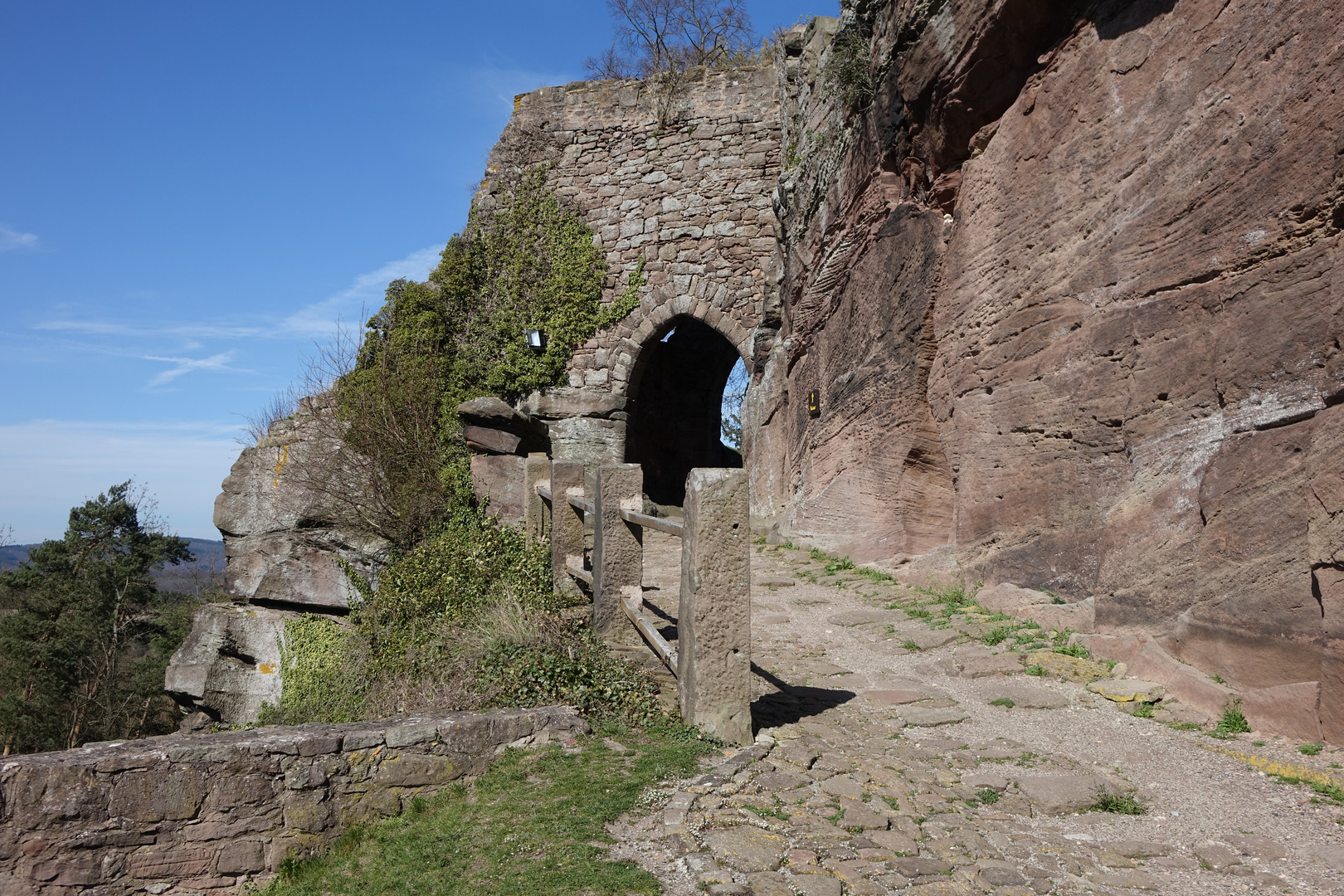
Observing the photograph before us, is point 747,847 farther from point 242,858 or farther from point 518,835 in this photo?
point 242,858

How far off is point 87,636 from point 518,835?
21.0 meters

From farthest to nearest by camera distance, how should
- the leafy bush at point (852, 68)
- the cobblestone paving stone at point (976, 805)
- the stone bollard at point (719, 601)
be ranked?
the leafy bush at point (852, 68)
the stone bollard at point (719, 601)
the cobblestone paving stone at point (976, 805)

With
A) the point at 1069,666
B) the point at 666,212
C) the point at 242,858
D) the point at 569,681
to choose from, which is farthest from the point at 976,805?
the point at 666,212

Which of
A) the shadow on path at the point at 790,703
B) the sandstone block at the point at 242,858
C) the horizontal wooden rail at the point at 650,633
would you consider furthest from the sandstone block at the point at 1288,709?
the sandstone block at the point at 242,858

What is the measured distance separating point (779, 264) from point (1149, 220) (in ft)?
26.6

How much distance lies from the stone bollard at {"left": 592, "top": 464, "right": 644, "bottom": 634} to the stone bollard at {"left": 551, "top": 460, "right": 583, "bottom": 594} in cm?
163

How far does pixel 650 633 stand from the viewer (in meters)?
4.84

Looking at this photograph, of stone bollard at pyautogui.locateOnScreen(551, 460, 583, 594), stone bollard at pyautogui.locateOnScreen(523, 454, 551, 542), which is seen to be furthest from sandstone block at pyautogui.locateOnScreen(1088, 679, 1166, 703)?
stone bollard at pyautogui.locateOnScreen(523, 454, 551, 542)

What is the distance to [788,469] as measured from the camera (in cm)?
1155

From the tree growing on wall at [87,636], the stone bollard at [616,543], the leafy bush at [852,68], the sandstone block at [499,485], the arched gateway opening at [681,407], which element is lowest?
the tree growing on wall at [87,636]

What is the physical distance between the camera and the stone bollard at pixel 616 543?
5.64m

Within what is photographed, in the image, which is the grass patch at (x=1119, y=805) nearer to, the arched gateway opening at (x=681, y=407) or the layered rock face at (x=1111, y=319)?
the layered rock face at (x=1111, y=319)

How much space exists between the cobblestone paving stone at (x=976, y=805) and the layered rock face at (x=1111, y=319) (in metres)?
0.64

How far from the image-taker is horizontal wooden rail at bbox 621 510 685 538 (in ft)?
14.0
